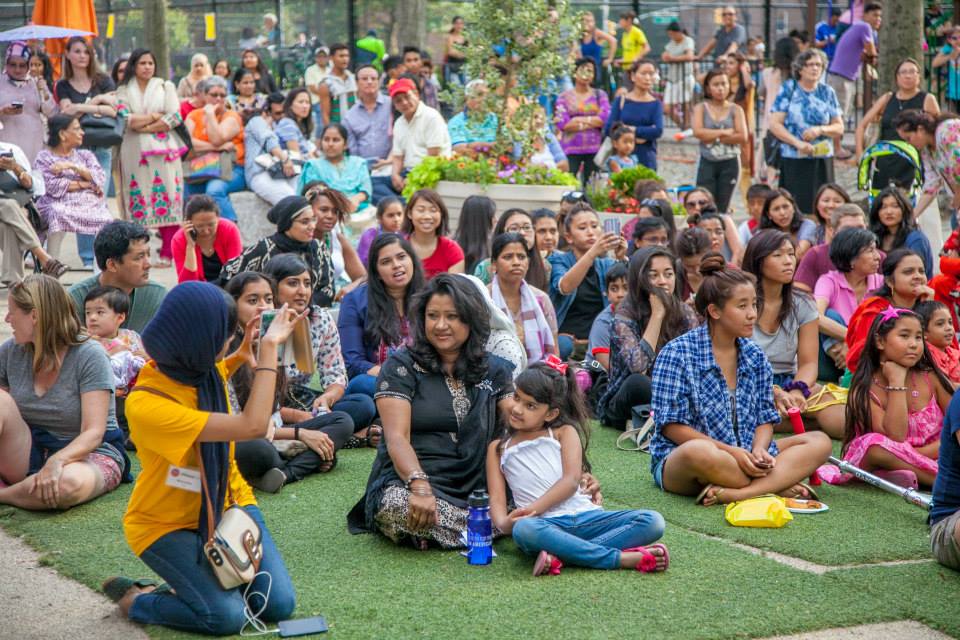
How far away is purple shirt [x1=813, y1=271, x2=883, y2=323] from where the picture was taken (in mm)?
8383

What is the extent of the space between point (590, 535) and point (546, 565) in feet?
0.95

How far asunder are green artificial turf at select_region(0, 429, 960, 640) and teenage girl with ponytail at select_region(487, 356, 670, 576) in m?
0.09

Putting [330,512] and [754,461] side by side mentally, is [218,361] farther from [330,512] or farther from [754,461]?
[754,461]

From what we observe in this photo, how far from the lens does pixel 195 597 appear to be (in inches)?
172

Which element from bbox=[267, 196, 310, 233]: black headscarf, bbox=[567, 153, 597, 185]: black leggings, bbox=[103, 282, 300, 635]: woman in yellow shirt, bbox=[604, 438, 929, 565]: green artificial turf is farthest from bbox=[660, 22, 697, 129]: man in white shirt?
bbox=[103, 282, 300, 635]: woman in yellow shirt

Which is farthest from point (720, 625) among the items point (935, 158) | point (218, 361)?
point (935, 158)

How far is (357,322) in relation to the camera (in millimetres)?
7508

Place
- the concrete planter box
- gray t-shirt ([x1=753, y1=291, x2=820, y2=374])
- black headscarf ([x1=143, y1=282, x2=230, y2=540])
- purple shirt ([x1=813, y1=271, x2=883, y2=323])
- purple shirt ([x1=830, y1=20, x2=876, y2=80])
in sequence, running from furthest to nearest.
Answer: purple shirt ([x1=830, y1=20, x2=876, y2=80]), the concrete planter box, purple shirt ([x1=813, y1=271, x2=883, y2=323]), gray t-shirt ([x1=753, y1=291, x2=820, y2=374]), black headscarf ([x1=143, y1=282, x2=230, y2=540])

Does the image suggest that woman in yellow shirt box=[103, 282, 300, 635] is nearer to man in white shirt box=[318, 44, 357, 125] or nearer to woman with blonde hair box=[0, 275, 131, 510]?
woman with blonde hair box=[0, 275, 131, 510]

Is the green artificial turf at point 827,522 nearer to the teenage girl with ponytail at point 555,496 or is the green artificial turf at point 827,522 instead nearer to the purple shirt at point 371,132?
the teenage girl with ponytail at point 555,496

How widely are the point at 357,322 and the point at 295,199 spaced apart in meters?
1.20

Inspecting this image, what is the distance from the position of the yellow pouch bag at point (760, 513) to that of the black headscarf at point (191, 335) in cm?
249

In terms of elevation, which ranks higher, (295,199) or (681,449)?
(295,199)

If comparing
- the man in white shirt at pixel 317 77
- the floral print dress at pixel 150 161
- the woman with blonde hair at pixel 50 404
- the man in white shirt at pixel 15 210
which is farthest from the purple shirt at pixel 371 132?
the woman with blonde hair at pixel 50 404
